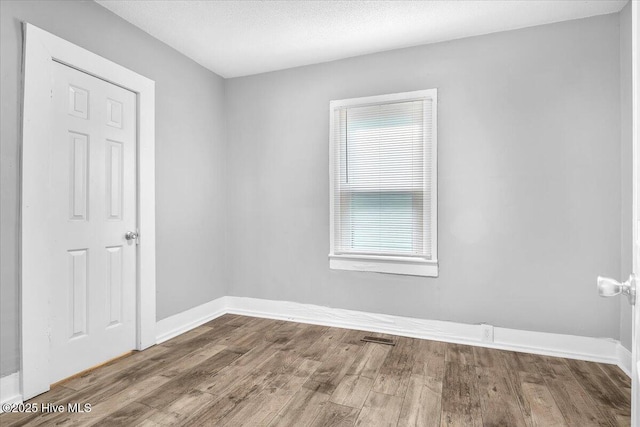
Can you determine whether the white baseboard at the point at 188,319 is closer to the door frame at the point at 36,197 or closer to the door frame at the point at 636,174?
the door frame at the point at 36,197

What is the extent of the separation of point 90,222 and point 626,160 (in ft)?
12.7

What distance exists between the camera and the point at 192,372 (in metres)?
2.41

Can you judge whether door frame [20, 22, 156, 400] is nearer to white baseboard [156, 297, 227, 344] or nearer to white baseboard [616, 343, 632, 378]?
white baseboard [156, 297, 227, 344]

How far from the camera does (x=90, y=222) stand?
2445 millimetres

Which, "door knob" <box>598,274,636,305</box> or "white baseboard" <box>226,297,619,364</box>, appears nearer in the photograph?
"door knob" <box>598,274,636,305</box>

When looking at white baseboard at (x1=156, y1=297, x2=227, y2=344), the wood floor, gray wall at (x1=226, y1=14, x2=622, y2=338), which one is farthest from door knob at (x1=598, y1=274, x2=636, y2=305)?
white baseboard at (x1=156, y1=297, x2=227, y2=344)

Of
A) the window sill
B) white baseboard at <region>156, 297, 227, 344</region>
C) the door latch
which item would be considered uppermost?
the door latch

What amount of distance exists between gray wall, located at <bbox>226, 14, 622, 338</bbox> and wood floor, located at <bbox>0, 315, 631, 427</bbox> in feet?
1.53

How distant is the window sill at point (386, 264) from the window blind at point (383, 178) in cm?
6

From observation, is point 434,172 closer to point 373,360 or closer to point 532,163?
point 532,163

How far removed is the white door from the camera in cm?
223

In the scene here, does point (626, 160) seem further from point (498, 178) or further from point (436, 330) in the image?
point (436, 330)

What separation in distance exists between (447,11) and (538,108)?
106cm

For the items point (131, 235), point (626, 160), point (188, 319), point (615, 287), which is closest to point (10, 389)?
point (131, 235)
